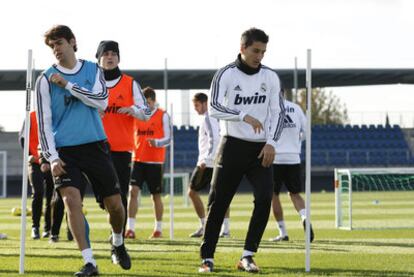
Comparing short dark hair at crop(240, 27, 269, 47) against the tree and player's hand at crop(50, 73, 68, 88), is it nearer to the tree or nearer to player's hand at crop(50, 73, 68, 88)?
player's hand at crop(50, 73, 68, 88)

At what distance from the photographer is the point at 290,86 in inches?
2030

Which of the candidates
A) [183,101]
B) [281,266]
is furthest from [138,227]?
[183,101]

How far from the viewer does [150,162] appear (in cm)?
1383

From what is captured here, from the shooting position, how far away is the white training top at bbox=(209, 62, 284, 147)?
27.0ft

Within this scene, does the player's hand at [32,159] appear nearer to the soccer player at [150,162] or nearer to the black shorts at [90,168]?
the soccer player at [150,162]

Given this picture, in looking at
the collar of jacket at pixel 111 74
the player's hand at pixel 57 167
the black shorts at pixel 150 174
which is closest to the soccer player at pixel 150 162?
the black shorts at pixel 150 174

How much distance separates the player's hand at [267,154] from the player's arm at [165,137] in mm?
4813

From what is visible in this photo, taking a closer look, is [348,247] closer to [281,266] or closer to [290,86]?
[281,266]

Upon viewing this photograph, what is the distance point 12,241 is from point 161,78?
33651 mm

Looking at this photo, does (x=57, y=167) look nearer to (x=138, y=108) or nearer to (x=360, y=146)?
(x=138, y=108)

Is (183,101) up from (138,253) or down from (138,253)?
up

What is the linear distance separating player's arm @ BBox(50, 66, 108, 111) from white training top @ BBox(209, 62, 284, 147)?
98cm

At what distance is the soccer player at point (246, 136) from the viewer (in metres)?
8.21

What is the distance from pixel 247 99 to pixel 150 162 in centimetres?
569
